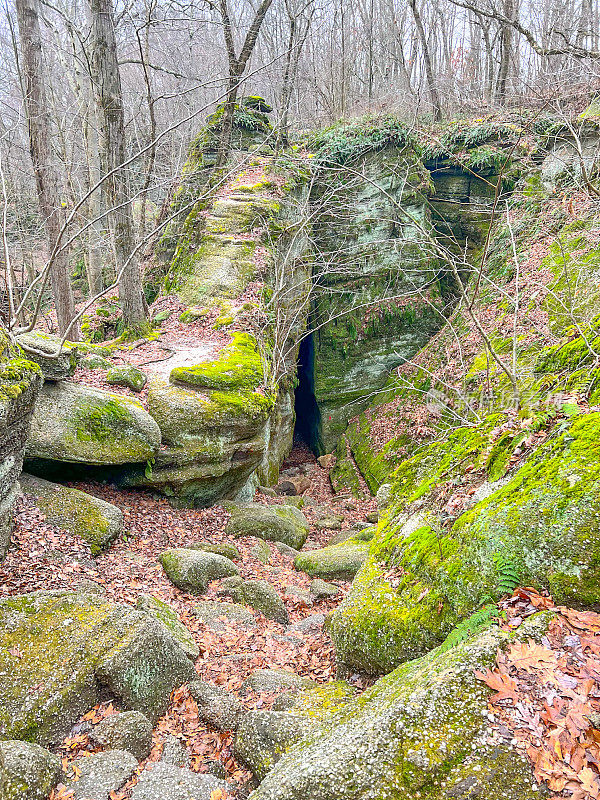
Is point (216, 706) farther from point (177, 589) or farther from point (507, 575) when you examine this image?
point (507, 575)

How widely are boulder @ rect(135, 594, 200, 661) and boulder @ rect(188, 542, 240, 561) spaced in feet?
6.80

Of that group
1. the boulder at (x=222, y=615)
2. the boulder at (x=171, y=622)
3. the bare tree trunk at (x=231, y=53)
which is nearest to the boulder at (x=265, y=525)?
the boulder at (x=222, y=615)

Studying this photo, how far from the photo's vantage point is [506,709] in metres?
2.54

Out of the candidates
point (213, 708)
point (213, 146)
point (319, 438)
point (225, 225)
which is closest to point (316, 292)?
point (225, 225)

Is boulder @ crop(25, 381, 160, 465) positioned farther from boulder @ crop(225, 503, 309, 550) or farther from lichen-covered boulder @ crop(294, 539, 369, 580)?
lichen-covered boulder @ crop(294, 539, 369, 580)

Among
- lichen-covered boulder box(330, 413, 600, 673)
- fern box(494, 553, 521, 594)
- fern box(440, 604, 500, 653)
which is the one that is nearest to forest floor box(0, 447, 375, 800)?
lichen-covered boulder box(330, 413, 600, 673)

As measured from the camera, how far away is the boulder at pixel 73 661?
3.78m

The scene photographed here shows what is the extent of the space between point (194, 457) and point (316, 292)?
978 centimetres

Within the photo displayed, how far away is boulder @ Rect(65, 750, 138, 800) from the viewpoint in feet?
11.0

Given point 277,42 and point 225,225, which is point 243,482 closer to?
point 225,225

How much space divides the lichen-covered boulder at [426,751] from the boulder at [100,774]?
4.38 feet

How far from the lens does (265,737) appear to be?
3742mm

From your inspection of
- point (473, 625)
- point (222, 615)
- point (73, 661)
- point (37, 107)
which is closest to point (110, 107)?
point (37, 107)

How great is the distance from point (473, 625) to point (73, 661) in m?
3.22
